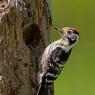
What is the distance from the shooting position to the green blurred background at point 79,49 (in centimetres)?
1018

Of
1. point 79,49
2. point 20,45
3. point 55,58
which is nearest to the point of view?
point 20,45

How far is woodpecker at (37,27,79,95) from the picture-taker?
675cm

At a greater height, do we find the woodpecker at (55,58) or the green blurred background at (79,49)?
the woodpecker at (55,58)

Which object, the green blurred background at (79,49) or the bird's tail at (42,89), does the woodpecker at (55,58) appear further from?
the green blurred background at (79,49)

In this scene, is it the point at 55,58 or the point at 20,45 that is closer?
the point at 20,45

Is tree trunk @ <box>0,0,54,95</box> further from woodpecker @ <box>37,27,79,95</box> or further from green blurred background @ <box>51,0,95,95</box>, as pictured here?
green blurred background @ <box>51,0,95,95</box>

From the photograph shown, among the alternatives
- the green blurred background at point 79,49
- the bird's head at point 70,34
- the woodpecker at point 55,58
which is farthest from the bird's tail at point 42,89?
the green blurred background at point 79,49

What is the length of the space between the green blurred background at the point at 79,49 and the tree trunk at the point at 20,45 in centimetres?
311

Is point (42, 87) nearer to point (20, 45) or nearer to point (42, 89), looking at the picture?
point (42, 89)

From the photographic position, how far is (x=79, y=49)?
419 inches

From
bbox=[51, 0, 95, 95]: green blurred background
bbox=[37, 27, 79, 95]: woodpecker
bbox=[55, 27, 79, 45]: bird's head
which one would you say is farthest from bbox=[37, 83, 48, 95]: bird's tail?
bbox=[51, 0, 95, 95]: green blurred background

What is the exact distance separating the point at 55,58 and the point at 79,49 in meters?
3.82

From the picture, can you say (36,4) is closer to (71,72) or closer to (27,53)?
(27,53)

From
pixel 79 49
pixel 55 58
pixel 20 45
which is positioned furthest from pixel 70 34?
pixel 79 49
